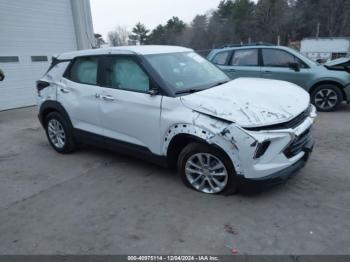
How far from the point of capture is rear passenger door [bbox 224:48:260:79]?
7.72m

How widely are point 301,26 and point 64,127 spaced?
4298 cm

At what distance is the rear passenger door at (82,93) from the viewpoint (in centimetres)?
437

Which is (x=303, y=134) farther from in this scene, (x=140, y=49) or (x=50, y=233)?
(x=50, y=233)

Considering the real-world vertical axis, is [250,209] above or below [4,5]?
below

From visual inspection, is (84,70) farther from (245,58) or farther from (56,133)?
(245,58)

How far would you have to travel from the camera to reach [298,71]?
24.0ft

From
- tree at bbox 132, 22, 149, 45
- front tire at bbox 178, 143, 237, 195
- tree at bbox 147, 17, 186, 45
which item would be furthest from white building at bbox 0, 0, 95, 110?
tree at bbox 132, 22, 149, 45

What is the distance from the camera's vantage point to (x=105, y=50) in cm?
429

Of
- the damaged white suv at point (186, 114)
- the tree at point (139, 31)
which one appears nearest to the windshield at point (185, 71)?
the damaged white suv at point (186, 114)

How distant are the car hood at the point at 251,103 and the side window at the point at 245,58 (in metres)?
4.14

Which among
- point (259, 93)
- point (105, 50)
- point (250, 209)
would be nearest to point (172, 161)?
point (250, 209)

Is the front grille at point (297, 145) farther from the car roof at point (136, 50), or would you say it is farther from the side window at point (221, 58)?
the side window at point (221, 58)

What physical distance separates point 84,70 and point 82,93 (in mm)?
380

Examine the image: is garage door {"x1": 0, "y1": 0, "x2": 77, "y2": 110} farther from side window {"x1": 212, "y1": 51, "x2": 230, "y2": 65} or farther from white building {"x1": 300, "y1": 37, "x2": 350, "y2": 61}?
white building {"x1": 300, "y1": 37, "x2": 350, "y2": 61}
